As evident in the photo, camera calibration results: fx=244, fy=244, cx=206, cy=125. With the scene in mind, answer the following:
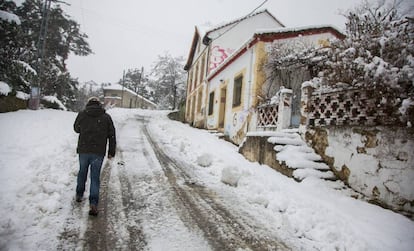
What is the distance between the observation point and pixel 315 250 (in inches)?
123

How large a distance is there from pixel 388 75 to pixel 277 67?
605 cm

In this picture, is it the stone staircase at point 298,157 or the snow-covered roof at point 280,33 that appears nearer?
the stone staircase at point 298,157

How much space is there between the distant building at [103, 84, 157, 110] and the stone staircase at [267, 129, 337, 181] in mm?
51969

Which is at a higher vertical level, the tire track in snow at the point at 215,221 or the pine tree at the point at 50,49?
the pine tree at the point at 50,49

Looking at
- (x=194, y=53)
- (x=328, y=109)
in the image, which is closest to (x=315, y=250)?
(x=328, y=109)

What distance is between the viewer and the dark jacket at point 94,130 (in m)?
3.76

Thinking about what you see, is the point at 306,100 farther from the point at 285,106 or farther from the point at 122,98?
the point at 122,98

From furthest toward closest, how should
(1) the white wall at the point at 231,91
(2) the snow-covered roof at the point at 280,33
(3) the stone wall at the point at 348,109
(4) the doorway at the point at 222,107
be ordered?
(4) the doorway at the point at 222,107 → (1) the white wall at the point at 231,91 → (2) the snow-covered roof at the point at 280,33 → (3) the stone wall at the point at 348,109

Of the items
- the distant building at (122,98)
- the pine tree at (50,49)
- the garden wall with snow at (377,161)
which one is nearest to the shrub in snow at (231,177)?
the garden wall with snow at (377,161)

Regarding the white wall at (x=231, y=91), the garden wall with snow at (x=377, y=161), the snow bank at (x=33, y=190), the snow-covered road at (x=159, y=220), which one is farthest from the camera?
the white wall at (x=231, y=91)

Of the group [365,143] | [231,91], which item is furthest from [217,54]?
[365,143]

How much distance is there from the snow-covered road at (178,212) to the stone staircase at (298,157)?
301mm

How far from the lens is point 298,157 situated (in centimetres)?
611

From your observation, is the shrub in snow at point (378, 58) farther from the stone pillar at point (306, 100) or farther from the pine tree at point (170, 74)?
the pine tree at point (170, 74)
